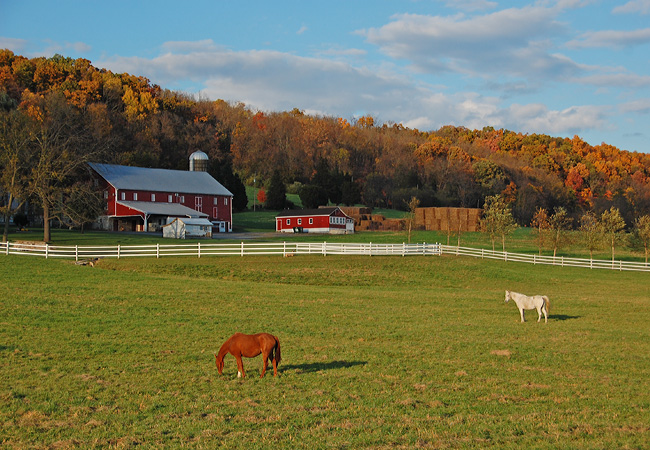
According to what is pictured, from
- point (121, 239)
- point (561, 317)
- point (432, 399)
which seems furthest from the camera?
point (121, 239)

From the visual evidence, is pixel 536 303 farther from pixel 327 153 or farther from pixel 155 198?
pixel 327 153

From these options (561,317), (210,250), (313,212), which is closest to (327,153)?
(313,212)

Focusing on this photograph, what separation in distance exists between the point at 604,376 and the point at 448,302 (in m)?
11.9

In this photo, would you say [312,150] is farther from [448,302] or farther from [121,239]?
[448,302]

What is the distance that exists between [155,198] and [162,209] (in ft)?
15.3

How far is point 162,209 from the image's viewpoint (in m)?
69.7

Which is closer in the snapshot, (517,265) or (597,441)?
(597,441)

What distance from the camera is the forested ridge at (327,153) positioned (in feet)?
351

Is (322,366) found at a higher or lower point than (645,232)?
lower

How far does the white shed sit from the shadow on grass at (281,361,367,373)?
51324mm

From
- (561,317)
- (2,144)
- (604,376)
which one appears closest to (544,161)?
(2,144)

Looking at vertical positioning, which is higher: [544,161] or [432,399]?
[544,161]

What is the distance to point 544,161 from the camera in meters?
135

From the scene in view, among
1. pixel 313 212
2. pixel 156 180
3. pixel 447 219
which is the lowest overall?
pixel 447 219
